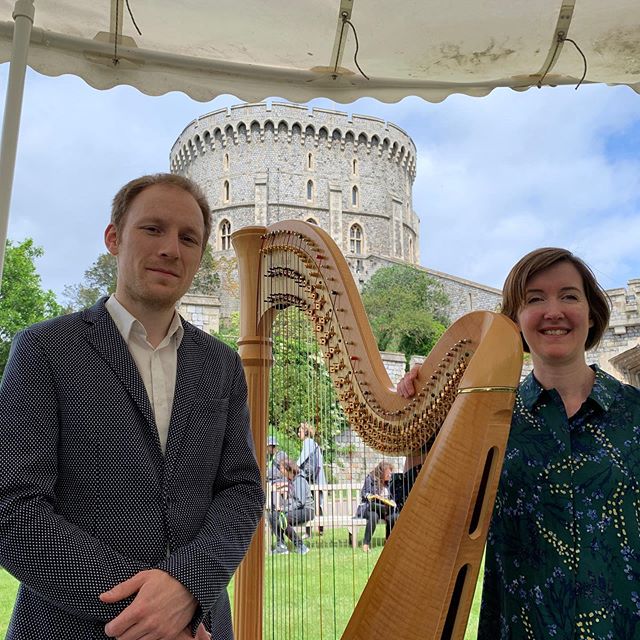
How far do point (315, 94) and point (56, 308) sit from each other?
18016 millimetres

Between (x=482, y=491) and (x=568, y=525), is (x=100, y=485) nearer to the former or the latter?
(x=482, y=491)

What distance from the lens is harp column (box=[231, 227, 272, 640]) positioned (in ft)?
4.95

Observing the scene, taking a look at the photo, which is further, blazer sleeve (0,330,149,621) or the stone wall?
the stone wall

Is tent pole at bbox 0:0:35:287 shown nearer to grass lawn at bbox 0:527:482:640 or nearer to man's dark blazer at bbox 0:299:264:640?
man's dark blazer at bbox 0:299:264:640

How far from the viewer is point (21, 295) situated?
16969 mm

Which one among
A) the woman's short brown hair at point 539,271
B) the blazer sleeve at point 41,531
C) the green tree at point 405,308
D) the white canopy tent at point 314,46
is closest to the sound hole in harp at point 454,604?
the blazer sleeve at point 41,531

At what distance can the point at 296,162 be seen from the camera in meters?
30.1

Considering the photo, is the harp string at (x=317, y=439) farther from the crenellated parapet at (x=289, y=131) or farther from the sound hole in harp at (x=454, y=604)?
the crenellated parapet at (x=289, y=131)

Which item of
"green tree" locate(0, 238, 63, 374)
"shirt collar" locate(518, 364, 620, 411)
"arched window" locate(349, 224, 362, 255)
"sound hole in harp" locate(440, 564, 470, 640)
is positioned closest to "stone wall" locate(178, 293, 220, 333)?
"green tree" locate(0, 238, 63, 374)

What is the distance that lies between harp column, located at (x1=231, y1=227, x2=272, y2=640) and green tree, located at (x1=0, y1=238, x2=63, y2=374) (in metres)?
16.3

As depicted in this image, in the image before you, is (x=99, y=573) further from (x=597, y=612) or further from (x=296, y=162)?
(x=296, y=162)

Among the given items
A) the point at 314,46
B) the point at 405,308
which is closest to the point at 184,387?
the point at 314,46

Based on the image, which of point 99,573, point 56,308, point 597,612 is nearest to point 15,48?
point 99,573

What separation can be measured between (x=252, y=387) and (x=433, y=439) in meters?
0.65
